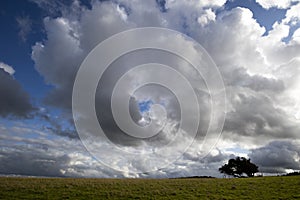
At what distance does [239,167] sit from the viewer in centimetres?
8519

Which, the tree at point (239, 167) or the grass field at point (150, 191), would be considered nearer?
the grass field at point (150, 191)

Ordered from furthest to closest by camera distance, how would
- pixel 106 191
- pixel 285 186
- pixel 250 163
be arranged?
pixel 250 163, pixel 285 186, pixel 106 191

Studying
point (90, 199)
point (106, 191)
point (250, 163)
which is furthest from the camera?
point (250, 163)

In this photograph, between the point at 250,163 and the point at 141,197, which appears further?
the point at 250,163

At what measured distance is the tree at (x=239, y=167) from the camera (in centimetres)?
8362

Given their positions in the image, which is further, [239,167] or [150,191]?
[239,167]

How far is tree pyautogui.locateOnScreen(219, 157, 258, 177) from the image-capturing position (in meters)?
83.6

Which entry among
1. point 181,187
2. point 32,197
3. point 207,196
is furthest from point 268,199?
point 32,197

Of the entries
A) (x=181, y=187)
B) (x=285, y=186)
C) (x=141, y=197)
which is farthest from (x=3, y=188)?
(x=285, y=186)

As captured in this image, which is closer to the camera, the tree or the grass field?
the grass field

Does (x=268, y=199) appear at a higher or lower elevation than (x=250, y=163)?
lower

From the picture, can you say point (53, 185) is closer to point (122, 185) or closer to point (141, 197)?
point (122, 185)

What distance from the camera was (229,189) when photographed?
1539 inches

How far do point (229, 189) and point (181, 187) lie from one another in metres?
6.56
